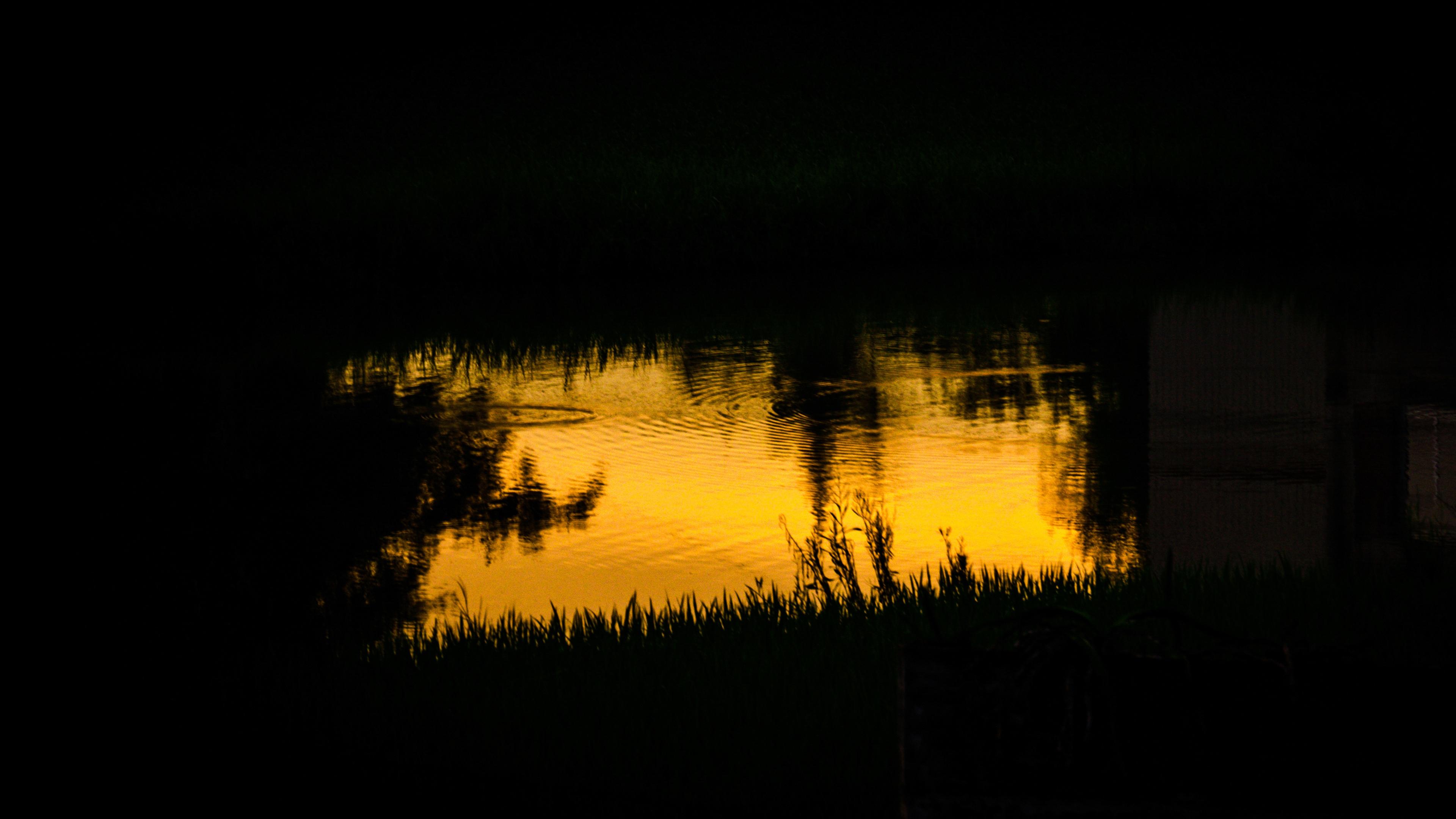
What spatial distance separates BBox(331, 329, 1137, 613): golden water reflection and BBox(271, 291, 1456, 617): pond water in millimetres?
31

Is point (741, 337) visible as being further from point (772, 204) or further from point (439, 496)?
point (772, 204)

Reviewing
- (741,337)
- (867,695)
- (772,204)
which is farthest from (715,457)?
(772,204)

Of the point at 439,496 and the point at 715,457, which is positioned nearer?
the point at 439,496

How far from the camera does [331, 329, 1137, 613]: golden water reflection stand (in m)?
7.84

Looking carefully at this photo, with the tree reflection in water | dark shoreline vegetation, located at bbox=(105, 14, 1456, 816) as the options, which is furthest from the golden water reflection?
dark shoreline vegetation, located at bbox=(105, 14, 1456, 816)

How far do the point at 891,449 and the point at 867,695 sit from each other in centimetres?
543

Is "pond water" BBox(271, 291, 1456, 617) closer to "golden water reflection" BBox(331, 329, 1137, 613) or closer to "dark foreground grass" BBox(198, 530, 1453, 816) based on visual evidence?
"golden water reflection" BBox(331, 329, 1137, 613)

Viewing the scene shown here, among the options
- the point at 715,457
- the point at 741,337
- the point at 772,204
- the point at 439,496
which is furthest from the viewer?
the point at 772,204

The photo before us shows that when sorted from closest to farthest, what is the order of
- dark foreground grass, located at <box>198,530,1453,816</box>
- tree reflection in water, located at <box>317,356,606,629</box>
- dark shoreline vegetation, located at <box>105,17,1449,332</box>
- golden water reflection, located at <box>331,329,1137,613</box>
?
dark foreground grass, located at <box>198,530,1453,816</box> < tree reflection in water, located at <box>317,356,606,629</box> < golden water reflection, located at <box>331,329,1137,613</box> < dark shoreline vegetation, located at <box>105,17,1449,332</box>

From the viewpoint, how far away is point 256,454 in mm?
10883

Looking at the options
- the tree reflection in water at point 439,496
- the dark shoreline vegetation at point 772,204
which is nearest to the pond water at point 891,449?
the tree reflection in water at point 439,496

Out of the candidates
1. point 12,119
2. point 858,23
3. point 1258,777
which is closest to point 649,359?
point 1258,777

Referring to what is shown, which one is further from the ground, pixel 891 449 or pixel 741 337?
pixel 741 337

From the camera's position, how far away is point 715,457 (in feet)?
33.7
